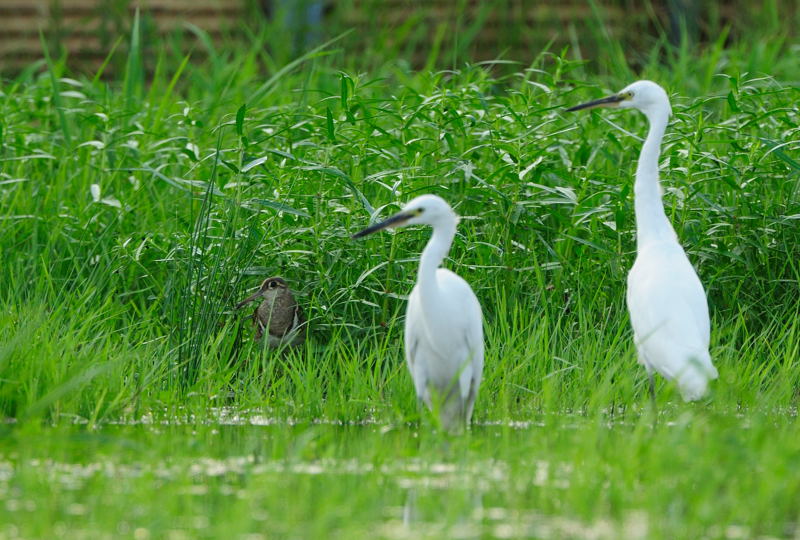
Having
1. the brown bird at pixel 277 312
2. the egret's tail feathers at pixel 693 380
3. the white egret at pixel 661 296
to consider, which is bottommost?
the brown bird at pixel 277 312

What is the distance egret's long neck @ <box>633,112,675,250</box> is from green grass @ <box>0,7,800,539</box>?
54cm

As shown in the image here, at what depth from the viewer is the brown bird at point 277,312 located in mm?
5309

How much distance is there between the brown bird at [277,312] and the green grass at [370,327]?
13 cm

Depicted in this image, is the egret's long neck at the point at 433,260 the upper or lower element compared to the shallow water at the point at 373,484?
upper

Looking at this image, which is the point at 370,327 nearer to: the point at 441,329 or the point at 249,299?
the point at 249,299

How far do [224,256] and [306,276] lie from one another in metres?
0.55

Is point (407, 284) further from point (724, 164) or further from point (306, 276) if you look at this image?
point (724, 164)

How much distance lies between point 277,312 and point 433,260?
1351mm

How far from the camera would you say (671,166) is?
593 centimetres

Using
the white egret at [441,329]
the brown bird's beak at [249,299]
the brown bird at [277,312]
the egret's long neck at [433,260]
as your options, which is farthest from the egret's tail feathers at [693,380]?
the brown bird's beak at [249,299]

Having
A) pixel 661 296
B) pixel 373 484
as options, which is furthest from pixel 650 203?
pixel 373 484

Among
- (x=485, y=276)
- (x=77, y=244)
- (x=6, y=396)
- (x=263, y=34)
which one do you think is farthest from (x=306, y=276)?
(x=263, y=34)

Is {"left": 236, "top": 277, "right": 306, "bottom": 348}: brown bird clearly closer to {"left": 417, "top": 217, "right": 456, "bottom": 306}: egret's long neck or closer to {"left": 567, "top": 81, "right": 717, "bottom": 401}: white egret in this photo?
{"left": 417, "top": 217, "right": 456, "bottom": 306}: egret's long neck

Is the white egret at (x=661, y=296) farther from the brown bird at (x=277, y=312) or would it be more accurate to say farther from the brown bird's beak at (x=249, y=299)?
the brown bird's beak at (x=249, y=299)
